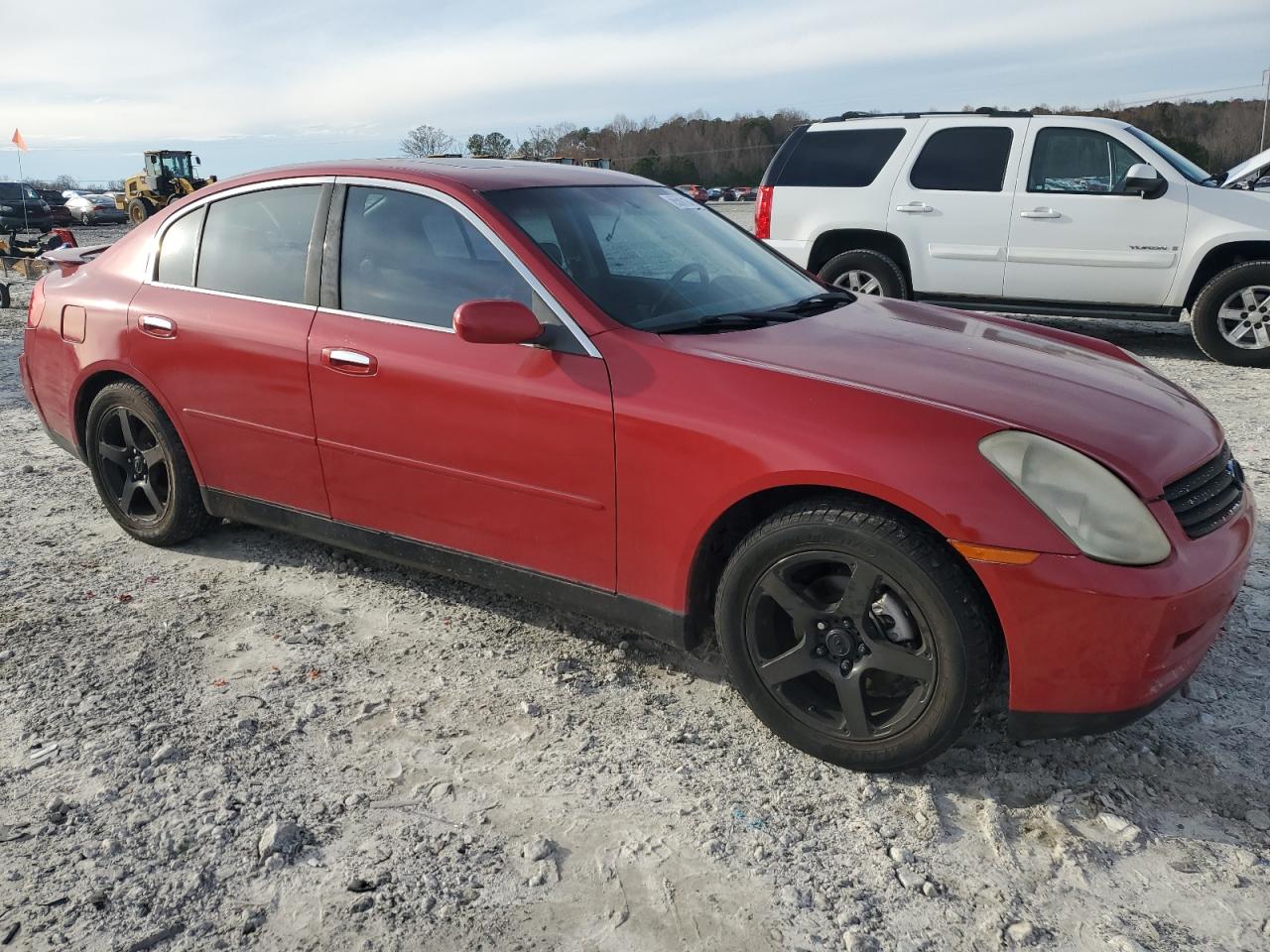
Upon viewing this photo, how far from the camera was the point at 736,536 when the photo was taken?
3.01 meters

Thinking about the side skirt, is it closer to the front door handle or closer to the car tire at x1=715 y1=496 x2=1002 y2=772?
the car tire at x1=715 y1=496 x2=1002 y2=772

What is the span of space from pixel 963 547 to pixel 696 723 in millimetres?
1060

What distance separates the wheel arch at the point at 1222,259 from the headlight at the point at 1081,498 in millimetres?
6581

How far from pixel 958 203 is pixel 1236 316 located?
2.38 m

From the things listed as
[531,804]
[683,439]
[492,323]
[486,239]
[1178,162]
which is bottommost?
[531,804]

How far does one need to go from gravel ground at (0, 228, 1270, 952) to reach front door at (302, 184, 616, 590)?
1.60 ft

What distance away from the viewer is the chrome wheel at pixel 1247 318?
7.78m

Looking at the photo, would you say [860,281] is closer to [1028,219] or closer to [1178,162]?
[1028,219]

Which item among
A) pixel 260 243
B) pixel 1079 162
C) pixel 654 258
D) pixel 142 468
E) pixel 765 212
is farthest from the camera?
pixel 765 212

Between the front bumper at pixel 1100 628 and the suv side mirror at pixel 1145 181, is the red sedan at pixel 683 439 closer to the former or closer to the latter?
the front bumper at pixel 1100 628

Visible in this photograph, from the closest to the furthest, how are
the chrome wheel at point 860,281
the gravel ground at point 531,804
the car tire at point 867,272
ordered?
the gravel ground at point 531,804, the car tire at point 867,272, the chrome wheel at point 860,281

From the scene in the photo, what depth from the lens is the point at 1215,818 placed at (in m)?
2.61

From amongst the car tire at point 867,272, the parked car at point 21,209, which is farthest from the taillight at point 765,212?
the parked car at point 21,209

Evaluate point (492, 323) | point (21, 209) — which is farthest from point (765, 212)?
point (21, 209)
